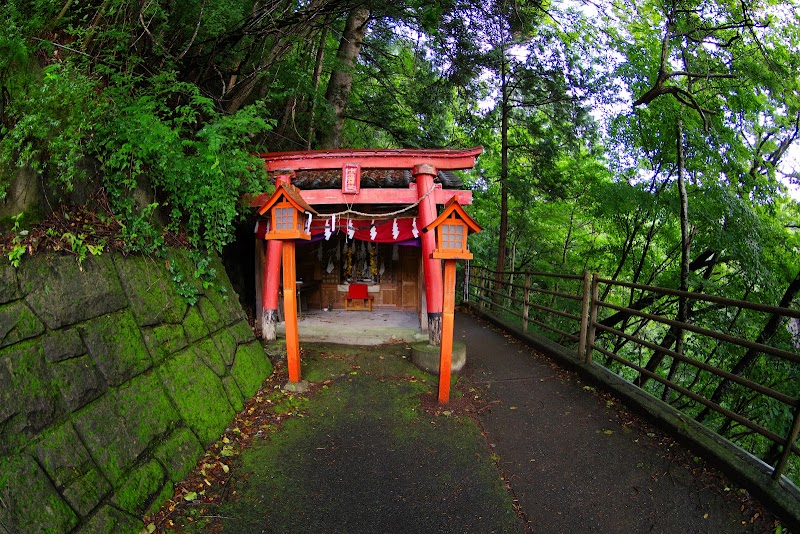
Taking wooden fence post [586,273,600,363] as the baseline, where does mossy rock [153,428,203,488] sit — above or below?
below

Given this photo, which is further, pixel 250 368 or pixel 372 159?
pixel 372 159

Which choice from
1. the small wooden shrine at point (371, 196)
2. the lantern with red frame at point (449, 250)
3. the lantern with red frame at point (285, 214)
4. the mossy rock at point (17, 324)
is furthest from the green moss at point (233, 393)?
the lantern with red frame at point (449, 250)

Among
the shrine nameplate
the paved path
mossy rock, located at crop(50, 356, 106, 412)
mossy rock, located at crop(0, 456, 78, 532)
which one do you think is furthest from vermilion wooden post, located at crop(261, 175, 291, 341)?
mossy rock, located at crop(0, 456, 78, 532)

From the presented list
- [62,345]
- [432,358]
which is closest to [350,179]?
[432,358]

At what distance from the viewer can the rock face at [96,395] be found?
2350mm

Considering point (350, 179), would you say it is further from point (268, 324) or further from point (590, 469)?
point (590, 469)

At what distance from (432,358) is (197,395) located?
3.45m

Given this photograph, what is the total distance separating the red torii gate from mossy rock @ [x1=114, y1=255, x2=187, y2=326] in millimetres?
2653

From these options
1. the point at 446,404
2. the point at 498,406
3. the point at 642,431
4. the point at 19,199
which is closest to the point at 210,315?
the point at 19,199

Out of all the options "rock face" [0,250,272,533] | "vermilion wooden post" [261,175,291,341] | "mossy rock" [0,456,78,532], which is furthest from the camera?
"vermilion wooden post" [261,175,291,341]

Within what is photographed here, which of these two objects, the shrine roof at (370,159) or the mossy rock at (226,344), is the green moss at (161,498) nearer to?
the mossy rock at (226,344)

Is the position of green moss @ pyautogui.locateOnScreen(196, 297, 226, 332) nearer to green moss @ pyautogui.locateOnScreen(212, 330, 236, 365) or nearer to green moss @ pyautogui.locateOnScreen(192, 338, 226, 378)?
green moss @ pyautogui.locateOnScreen(212, 330, 236, 365)

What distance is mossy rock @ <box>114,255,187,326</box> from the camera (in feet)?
12.0

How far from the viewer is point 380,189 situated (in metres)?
6.98
